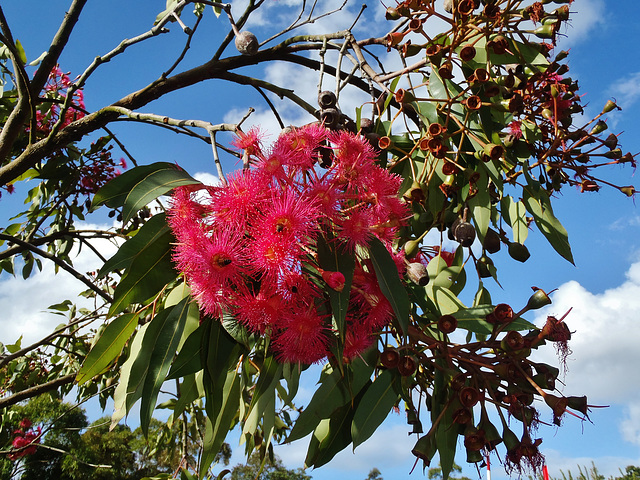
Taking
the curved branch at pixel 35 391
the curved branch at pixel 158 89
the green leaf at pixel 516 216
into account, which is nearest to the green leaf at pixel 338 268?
the green leaf at pixel 516 216

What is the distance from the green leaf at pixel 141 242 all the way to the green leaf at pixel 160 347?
130mm

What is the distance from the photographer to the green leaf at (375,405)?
109cm

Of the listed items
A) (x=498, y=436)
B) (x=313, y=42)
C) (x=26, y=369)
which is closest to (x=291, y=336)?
(x=498, y=436)

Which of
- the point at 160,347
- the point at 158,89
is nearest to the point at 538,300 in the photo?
the point at 160,347

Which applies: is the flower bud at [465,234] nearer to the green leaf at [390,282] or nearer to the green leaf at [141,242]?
the green leaf at [390,282]

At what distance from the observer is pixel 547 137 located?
1.48 m

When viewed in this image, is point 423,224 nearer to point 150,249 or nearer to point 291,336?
point 291,336

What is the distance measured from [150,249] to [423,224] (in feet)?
2.04

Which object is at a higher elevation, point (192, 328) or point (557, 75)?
point (557, 75)

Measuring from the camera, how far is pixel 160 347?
104cm

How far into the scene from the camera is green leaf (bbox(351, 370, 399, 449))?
109cm

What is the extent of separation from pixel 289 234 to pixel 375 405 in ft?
1.64

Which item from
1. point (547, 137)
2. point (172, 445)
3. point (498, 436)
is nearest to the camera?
point (498, 436)

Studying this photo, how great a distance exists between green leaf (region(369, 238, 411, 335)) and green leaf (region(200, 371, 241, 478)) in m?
0.52
